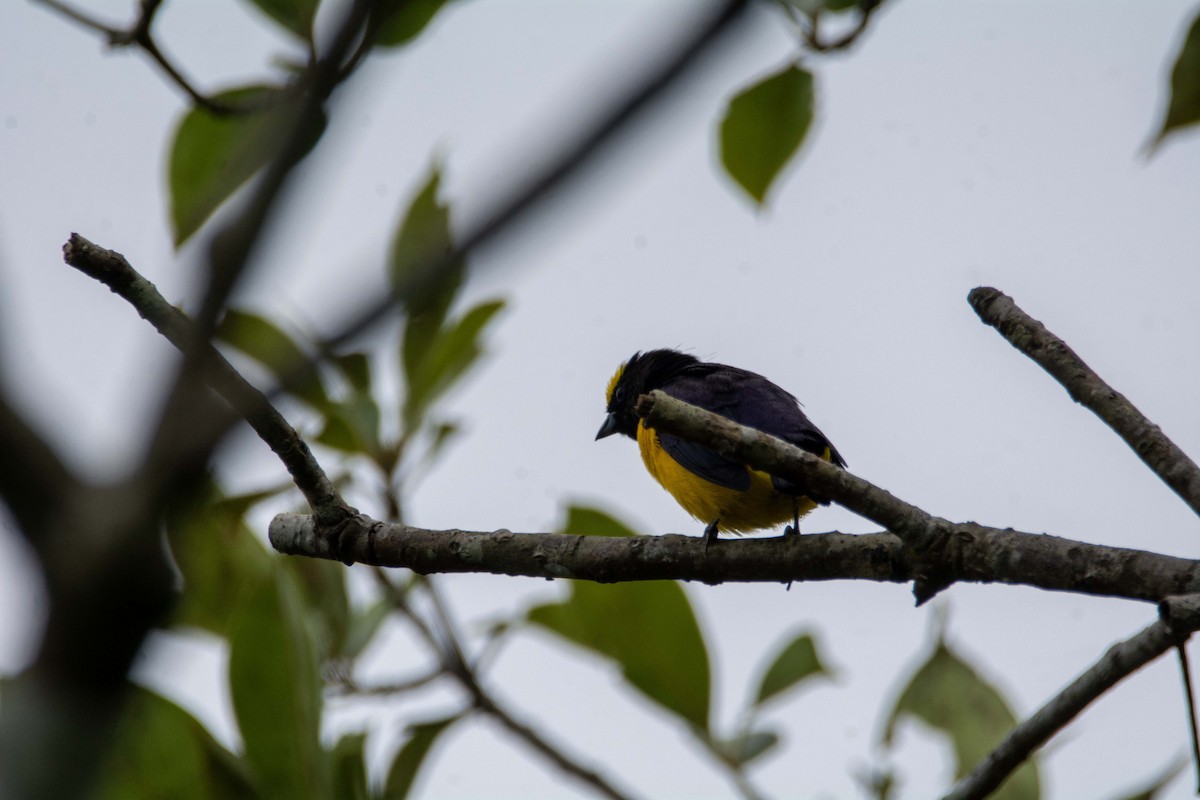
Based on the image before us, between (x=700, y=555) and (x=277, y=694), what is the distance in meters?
1.27

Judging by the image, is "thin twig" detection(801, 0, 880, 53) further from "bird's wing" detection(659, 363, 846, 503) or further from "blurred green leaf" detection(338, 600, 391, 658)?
"blurred green leaf" detection(338, 600, 391, 658)

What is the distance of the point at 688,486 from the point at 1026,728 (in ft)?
7.07

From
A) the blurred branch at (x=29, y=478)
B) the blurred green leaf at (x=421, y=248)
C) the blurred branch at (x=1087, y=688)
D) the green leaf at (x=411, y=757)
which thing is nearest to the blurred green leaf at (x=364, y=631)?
the green leaf at (x=411, y=757)

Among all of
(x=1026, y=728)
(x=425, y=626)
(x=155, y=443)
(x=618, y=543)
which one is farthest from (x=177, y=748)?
(x=155, y=443)

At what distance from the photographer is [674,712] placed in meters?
3.69

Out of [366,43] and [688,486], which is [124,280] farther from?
[688,486]

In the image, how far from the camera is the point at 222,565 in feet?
13.5

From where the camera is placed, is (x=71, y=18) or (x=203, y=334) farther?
(x=71, y=18)

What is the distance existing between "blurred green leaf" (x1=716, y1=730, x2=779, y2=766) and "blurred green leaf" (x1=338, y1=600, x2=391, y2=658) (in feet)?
3.70

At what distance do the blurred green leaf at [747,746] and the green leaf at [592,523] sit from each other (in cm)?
75

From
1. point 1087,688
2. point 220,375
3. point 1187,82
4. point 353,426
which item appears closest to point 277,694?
point 353,426

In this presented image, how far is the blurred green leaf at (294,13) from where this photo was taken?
9.62ft

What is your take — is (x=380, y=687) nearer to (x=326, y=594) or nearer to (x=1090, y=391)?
(x=326, y=594)

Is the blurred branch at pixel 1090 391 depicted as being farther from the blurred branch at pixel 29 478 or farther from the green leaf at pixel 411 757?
the green leaf at pixel 411 757
